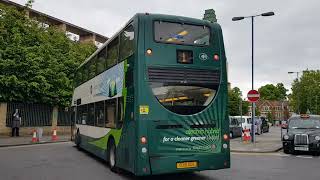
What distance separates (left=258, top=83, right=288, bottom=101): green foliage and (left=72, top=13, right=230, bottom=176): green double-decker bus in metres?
147

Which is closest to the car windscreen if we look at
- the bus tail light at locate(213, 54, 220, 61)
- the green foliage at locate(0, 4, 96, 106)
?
the bus tail light at locate(213, 54, 220, 61)

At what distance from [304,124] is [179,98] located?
10.2 meters

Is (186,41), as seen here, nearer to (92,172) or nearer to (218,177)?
(218,177)

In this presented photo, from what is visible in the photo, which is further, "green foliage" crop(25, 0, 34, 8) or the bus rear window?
"green foliage" crop(25, 0, 34, 8)

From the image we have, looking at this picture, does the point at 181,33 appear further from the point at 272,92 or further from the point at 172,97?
the point at 272,92

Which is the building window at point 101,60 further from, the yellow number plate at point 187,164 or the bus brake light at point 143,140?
the yellow number plate at point 187,164

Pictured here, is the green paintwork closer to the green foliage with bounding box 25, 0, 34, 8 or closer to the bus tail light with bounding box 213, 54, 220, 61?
the bus tail light with bounding box 213, 54, 220, 61

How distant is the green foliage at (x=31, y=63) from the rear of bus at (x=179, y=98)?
19904 millimetres

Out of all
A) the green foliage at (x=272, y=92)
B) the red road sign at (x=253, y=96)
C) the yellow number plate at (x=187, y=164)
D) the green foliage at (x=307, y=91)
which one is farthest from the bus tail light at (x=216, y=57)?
the green foliage at (x=272, y=92)

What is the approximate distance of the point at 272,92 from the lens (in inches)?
6033

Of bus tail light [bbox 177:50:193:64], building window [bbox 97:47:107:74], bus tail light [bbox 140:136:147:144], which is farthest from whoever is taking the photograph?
building window [bbox 97:47:107:74]

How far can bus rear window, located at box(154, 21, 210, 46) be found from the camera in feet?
33.7

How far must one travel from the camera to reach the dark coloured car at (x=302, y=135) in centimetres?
1711

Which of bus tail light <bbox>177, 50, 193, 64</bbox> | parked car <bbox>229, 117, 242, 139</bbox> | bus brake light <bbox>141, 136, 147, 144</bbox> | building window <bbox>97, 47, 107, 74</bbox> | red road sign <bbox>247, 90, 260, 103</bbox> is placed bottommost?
parked car <bbox>229, 117, 242, 139</bbox>
